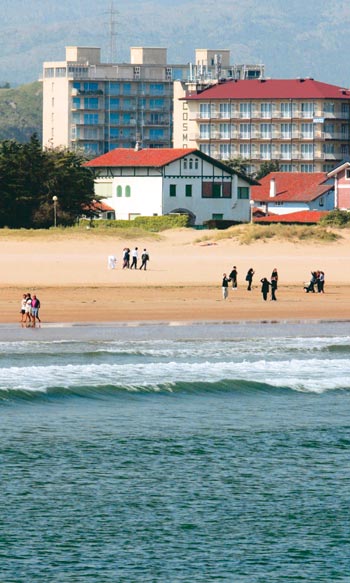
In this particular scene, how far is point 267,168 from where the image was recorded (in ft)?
511

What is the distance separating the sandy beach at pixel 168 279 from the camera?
51062 millimetres

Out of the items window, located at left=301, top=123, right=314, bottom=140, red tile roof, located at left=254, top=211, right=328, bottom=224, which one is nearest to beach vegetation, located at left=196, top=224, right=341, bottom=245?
red tile roof, located at left=254, top=211, right=328, bottom=224

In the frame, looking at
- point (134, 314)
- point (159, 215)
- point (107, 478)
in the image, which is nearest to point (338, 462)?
point (107, 478)

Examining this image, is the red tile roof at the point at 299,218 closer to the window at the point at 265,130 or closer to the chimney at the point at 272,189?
the chimney at the point at 272,189

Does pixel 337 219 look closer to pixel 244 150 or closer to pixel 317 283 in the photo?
pixel 317 283

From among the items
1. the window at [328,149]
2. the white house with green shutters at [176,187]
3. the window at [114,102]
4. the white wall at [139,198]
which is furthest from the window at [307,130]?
the white wall at [139,198]

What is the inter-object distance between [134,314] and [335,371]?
12.3 m

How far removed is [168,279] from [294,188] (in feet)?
221

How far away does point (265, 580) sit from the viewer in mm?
21750

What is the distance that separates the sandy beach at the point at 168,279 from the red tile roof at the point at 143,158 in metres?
19.5

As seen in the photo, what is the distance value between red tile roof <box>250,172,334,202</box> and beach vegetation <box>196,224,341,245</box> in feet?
150

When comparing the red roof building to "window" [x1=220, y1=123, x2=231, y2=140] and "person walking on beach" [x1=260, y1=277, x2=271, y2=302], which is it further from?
"person walking on beach" [x1=260, y1=277, x2=271, y2=302]

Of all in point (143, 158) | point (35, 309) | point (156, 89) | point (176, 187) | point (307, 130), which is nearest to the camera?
point (35, 309)

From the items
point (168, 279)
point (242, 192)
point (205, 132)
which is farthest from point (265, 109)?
point (168, 279)
